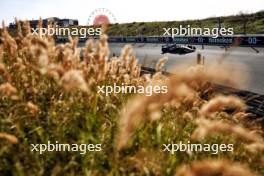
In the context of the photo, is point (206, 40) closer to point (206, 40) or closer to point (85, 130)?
point (206, 40)

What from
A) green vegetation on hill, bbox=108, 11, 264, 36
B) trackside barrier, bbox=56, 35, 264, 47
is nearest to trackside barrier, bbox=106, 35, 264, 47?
trackside barrier, bbox=56, 35, 264, 47

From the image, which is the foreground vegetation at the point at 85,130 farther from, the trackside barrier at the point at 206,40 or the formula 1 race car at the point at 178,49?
the formula 1 race car at the point at 178,49

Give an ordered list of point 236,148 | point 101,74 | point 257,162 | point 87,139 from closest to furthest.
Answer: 1. point 87,139
2. point 101,74
3. point 257,162
4. point 236,148

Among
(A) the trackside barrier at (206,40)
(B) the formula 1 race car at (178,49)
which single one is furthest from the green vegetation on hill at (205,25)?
(B) the formula 1 race car at (178,49)

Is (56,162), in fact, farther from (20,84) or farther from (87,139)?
(20,84)

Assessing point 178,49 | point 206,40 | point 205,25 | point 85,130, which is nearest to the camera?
point 85,130

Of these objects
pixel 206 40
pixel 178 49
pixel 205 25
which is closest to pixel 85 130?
pixel 178 49

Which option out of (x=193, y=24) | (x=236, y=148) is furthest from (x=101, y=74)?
(x=193, y=24)

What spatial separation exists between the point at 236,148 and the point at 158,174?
1.81 metres

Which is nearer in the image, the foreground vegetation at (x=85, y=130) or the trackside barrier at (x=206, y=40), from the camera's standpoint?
the foreground vegetation at (x=85, y=130)

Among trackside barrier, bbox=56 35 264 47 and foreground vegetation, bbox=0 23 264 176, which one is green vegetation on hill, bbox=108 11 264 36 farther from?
foreground vegetation, bbox=0 23 264 176

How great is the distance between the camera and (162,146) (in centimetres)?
439

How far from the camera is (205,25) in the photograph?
66.0 metres

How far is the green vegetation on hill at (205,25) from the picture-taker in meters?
54.3
